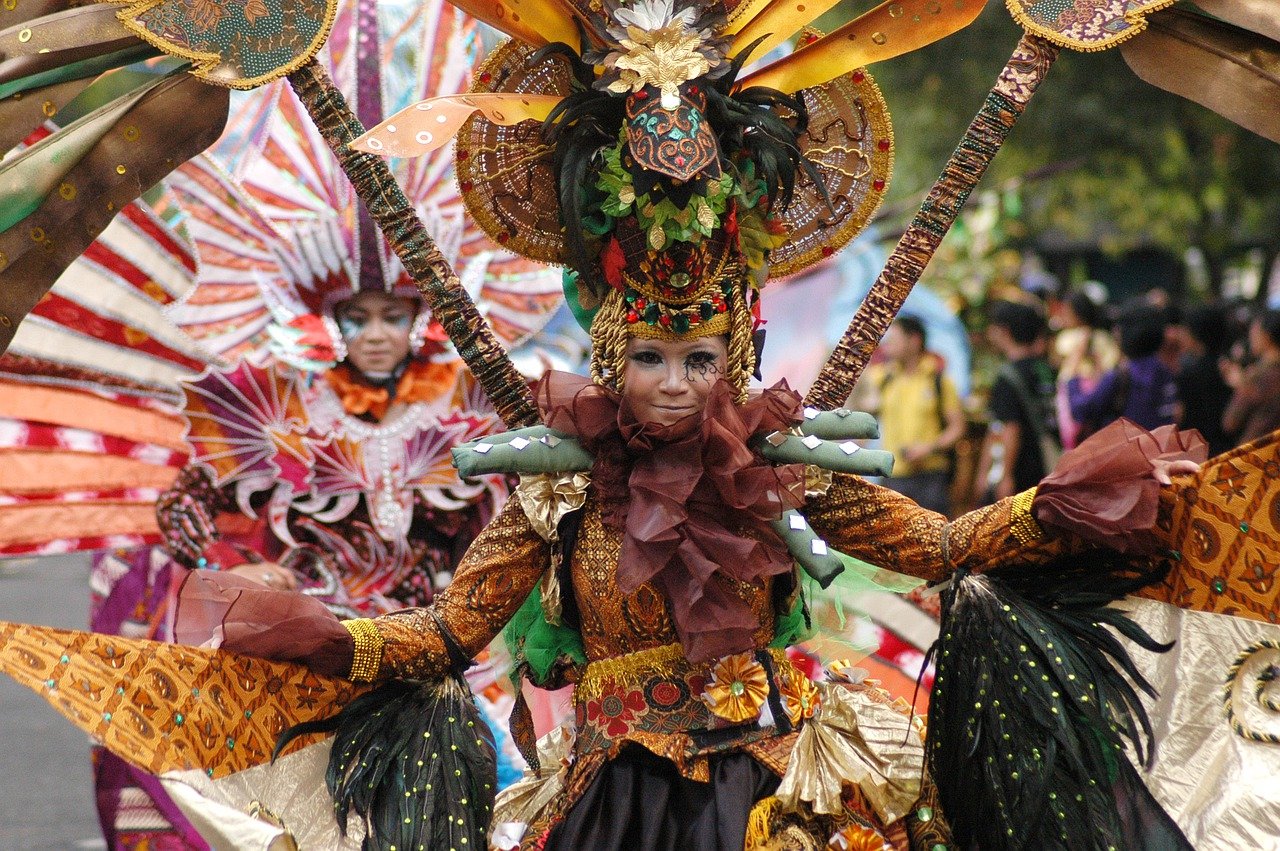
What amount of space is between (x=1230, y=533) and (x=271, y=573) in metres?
3.18

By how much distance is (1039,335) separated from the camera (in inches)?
423

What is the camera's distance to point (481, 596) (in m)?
3.69

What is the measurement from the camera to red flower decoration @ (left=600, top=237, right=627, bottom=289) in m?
3.59

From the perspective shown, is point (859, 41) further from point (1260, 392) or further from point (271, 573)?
point (1260, 392)

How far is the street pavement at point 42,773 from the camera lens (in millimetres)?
7680

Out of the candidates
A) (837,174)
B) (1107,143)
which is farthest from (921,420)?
(837,174)

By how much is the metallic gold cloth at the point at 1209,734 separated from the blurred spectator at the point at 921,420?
7.09 m

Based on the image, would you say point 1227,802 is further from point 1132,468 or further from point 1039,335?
point 1039,335

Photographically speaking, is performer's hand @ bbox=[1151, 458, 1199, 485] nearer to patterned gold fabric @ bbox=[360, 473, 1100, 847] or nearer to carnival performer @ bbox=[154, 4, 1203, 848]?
carnival performer @ bbox=[154, 4, 1203, 848]

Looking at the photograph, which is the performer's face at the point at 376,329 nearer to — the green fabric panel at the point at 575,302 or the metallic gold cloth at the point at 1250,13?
the green fabric panel at the point at 575,302

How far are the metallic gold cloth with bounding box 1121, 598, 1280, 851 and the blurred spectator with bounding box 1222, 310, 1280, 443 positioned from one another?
5577 millimetres

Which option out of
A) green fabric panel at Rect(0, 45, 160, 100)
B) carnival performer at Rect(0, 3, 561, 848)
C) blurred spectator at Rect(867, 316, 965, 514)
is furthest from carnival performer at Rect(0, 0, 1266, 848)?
blurred spectator at Rect(867, 316, 965, 514)

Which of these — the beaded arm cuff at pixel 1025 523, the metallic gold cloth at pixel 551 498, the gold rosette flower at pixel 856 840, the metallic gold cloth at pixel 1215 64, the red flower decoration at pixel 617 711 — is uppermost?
the metallic gold cloth at pixel 1215 64

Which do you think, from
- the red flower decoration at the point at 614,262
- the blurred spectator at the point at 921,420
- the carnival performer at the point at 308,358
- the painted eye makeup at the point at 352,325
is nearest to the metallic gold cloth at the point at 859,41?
the red flower decoration at the point at 614,262
